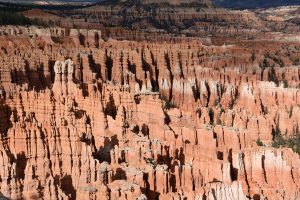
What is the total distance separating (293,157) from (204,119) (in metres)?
9.97

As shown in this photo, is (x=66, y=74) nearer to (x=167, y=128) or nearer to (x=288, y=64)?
(x=167, y=128)

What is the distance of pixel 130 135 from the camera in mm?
28297

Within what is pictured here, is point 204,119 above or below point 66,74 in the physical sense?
below

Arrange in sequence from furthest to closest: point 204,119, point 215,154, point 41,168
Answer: point 204,119 → point 215,154 → point 41,168

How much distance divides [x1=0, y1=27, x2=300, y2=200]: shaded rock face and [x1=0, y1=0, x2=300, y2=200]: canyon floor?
0.19 feet

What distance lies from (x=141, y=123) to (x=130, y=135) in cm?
335

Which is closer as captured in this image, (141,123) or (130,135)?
(130,135)

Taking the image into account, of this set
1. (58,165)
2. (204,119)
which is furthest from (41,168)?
(204,119)

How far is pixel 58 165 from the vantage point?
80.2ft

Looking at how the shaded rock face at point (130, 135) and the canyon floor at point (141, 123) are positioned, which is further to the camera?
the canyon floor at point (141, 123)

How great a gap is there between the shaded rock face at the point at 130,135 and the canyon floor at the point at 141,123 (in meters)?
0.06

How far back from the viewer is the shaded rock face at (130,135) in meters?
22.9

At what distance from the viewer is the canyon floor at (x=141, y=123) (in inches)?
913

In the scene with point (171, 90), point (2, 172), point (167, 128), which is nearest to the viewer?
point (2, 172)
